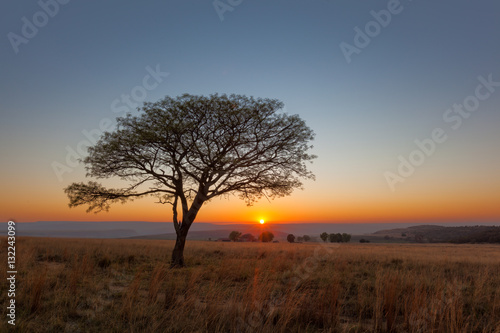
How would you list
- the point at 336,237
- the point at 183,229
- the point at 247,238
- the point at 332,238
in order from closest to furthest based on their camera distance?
the point at 183,229
the point at 336,237
the point at 332,238
the point at 247,238

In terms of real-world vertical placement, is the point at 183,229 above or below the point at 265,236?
above

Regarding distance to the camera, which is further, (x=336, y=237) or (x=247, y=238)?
(x=247, y=238)

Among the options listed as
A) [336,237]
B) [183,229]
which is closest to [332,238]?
[336,237]

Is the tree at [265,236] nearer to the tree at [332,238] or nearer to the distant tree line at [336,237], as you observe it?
the distant tree line at [336,237]

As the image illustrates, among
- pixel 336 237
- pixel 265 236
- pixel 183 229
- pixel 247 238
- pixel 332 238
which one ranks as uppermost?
pixel 183 229

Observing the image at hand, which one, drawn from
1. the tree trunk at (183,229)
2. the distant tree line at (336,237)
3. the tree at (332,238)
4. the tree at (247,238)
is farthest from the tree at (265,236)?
the tree trunk at (183,229)

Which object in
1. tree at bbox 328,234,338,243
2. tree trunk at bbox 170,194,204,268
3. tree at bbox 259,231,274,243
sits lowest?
tree at bbox 328,234,338,243

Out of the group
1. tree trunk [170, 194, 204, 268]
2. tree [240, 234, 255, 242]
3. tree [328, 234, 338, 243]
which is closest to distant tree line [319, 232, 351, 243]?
tree [328, 234, 338, 243]

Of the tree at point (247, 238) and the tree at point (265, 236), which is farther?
the tree at point (247, 238)

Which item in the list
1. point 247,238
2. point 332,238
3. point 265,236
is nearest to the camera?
point 265,236

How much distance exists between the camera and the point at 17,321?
5488 millimetres

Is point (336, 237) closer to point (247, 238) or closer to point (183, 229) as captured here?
point (247, 238)

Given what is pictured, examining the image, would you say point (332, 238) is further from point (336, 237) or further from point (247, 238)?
point (247, 238)

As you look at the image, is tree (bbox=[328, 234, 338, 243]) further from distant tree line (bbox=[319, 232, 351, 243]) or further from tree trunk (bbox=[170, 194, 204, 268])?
tree trunk (bbox=[170, 194, 204, 268])
